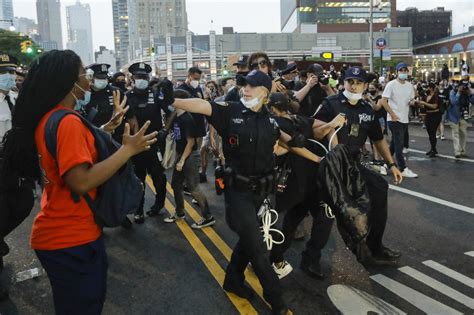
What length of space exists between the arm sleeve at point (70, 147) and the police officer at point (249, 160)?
1.42 metres

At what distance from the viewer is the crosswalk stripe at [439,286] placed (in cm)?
376

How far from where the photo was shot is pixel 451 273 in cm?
429

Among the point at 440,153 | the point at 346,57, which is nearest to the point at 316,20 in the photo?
the point at 346,57

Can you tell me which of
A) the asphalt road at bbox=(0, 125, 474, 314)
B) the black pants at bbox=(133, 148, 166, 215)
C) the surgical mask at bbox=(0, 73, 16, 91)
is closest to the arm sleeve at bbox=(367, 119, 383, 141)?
the asphalt road at bbox=(0, 125, 474, 314)

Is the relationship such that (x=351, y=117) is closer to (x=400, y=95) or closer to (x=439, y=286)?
(x=439, y=286)

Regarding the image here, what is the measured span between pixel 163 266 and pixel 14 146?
265cm

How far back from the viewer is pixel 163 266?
468 centimetres

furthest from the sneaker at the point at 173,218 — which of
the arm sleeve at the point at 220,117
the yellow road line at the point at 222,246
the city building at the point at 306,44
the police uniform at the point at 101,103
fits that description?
the city building at the point at 306,44

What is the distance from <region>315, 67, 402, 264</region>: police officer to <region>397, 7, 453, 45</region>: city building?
18371 centimetres

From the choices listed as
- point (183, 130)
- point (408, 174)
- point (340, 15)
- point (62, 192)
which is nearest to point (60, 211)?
point (62, 192)

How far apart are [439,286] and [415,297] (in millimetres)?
360

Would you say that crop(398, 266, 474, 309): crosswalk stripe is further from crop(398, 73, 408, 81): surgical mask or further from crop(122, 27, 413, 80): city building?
crop(122, 27, 413, 80): city building

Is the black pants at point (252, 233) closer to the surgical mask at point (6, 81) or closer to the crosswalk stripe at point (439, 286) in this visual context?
the crosswalk stripe at point (439, 286)

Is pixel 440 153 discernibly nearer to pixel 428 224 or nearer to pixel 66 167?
pixel 428 224
